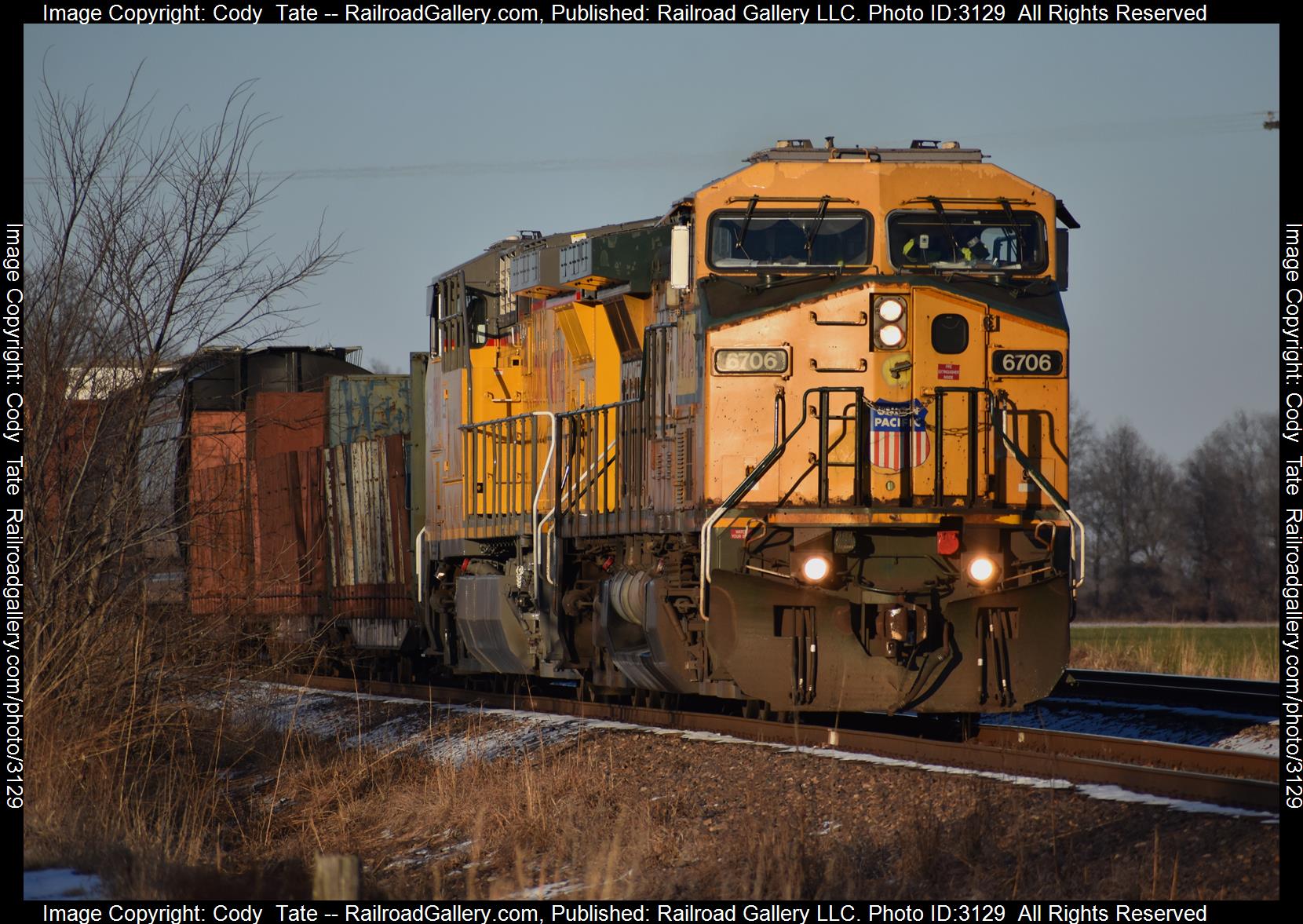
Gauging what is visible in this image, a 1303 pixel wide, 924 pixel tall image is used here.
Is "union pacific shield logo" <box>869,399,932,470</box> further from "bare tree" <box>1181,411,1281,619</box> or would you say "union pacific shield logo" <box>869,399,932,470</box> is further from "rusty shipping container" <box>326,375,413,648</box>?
"bare tree" <box>1181,411,1281,619</box>

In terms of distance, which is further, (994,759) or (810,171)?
(810,171)

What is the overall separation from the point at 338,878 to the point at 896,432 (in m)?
5.76

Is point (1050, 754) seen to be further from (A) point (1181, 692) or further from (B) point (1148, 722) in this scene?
(A) point (1181, 692)

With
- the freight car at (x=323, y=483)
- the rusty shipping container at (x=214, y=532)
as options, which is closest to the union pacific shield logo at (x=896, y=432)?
the rusty shipping container at (x=214, y=532)

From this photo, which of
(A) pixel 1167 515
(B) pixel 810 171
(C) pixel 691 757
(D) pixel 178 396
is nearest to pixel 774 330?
(B) pixel 810 171

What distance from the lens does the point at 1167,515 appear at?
75125 millimetres

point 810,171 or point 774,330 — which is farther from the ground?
point 810,171

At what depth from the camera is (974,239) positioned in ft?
37.3

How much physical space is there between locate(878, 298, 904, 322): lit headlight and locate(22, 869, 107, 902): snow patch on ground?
5.99 m

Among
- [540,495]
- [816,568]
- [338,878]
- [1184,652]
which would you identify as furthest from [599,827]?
[1184,652]

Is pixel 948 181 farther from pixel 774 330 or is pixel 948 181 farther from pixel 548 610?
pixel 548 610

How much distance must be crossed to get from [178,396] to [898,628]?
224 inches

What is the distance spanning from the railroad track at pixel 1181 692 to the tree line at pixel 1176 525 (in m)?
32.3

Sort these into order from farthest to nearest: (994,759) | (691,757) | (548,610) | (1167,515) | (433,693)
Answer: (1167,515) → (433,693) → (548,610) → (691,757) → (994,759)
